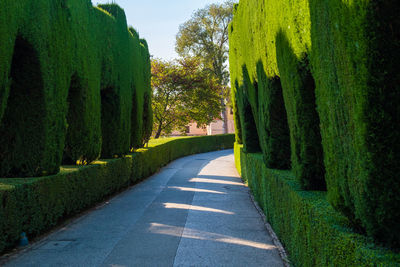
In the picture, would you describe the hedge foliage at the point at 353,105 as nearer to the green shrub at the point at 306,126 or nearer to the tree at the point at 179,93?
the green shrub at the point at 306,126

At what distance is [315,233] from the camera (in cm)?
354

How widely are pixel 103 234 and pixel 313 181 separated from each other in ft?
13.9

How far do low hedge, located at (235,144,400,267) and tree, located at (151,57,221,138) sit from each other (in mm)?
26573

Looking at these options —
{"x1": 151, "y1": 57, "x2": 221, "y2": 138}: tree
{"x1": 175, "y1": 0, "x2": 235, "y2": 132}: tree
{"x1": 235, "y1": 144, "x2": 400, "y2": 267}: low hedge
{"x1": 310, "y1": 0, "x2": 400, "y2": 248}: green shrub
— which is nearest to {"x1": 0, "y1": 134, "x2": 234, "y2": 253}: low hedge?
{"x1": 235, "y1": 144, "x2": 400, "y2": 267}: low hedge

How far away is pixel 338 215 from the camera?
339cm

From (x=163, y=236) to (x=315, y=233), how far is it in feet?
11.8

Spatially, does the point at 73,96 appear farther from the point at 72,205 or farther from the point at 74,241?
the point at 74,241

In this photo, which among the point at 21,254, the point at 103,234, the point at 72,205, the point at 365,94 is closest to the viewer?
the point at 365,94

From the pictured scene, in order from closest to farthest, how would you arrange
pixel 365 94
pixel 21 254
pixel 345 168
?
pixel 365 94 → pixel 345 168 → pixel 21 254

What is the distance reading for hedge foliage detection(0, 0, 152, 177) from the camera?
640cm

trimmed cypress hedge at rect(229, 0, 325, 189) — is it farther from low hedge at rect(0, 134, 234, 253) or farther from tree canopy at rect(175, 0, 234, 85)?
tree canopy at rect(175, 0, 234, 85)

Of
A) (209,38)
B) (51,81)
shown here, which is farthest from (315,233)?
(209,38)

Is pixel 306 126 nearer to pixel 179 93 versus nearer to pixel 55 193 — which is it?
pixel 55 193

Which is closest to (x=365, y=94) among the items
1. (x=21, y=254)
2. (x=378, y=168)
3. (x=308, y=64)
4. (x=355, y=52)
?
(x=355, y=52)
